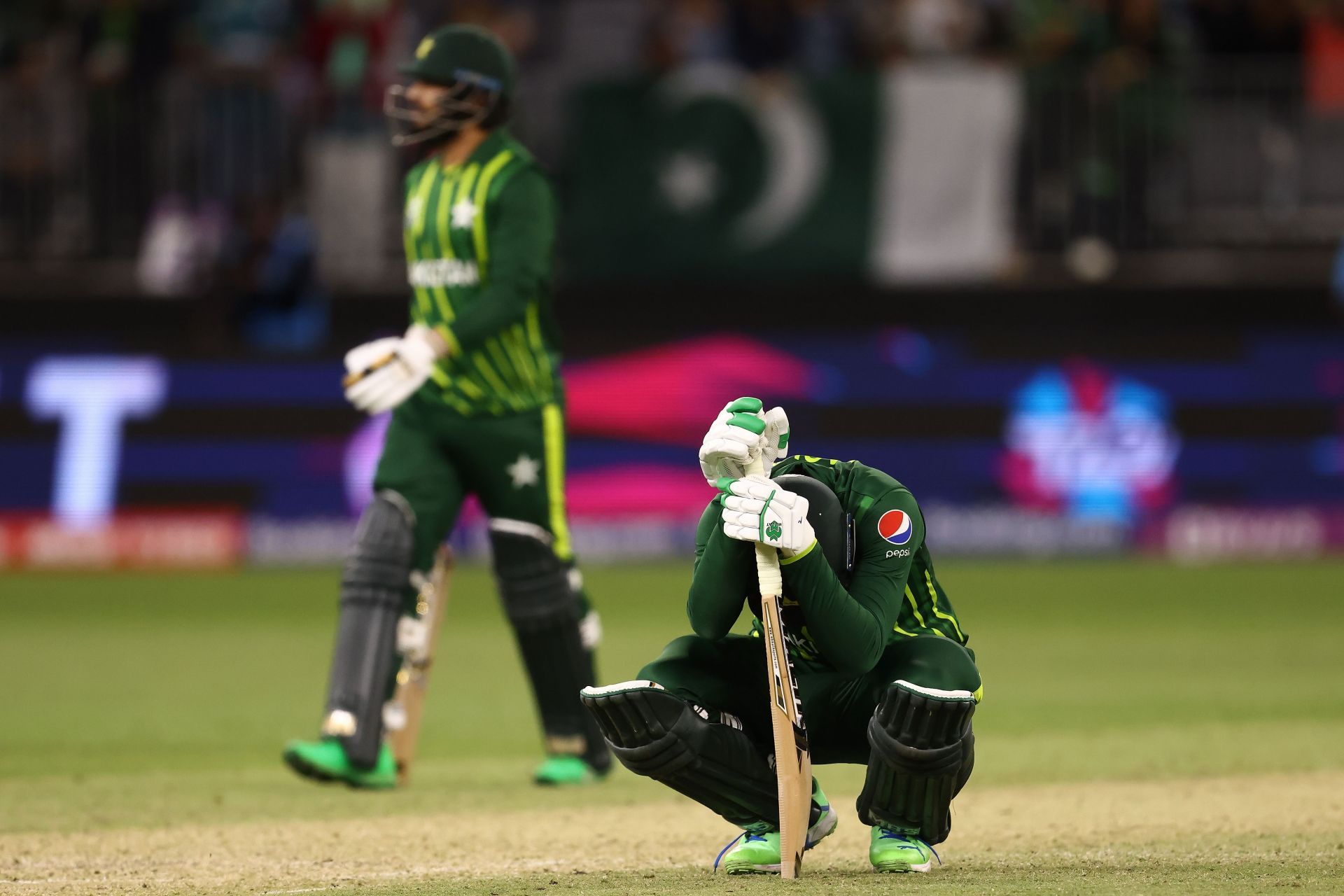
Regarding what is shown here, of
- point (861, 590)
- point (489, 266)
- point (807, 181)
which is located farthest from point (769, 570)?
point (807, 181)

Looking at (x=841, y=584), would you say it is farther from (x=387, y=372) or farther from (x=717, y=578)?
(x=387, y=372)

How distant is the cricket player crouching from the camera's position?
13.9 feet

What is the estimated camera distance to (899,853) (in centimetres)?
447

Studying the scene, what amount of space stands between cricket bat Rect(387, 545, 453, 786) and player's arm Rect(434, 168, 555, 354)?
27.4 inches

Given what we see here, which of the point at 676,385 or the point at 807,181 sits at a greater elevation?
the point at 807,181

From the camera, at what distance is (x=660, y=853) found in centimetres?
497

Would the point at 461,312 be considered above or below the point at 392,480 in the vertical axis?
above

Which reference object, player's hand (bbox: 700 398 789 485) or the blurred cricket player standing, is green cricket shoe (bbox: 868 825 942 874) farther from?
the blurred cricket player standing

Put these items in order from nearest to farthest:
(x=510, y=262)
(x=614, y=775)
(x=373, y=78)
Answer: (x=510, y=262) → (x=614, y=775) → (x=373, y=78)

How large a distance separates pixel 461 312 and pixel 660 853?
6.03 feet

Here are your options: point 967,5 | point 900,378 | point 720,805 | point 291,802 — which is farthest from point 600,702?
point 967,5

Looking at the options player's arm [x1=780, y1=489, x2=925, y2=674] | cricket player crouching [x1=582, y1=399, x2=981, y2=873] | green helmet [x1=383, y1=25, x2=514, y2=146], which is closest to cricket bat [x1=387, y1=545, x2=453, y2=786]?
green helmet [x1=383, y1=25, x2=514, y2=146]

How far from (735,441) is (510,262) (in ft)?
6.79

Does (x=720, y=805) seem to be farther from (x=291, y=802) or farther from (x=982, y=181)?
(x=982, y=181)
